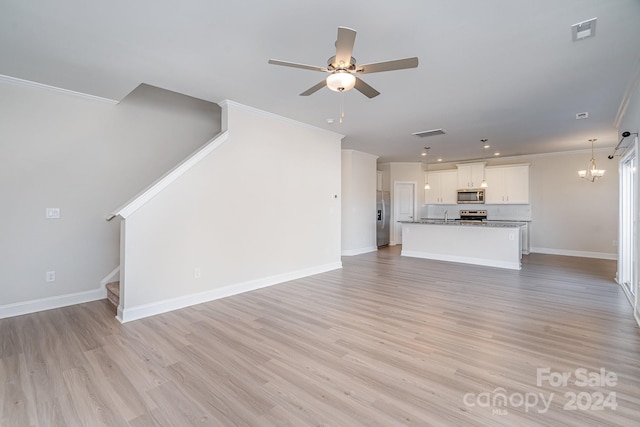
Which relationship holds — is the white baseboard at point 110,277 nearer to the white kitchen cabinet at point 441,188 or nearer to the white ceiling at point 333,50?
the white ceiling at point 333,50

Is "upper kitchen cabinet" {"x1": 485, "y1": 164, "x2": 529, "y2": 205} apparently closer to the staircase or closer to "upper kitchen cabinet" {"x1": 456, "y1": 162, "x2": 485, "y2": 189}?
"upper kitchen cabinet" {"x1": 456, "y1": 162, "x2": 485, "y2": 189}

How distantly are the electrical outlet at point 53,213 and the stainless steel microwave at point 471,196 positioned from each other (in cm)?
939

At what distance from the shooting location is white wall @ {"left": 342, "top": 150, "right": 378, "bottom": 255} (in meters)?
7.66

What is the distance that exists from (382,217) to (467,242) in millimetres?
2797

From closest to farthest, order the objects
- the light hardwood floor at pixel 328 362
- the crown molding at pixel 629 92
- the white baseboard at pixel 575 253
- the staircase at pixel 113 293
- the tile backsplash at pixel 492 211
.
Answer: the light hardwood floor at pixel 328 362 → the crown molding at pixel 629 92 → the staircase at pixel 113 293 → the white baseboard at pixel 575 253 → the tile backsplash at pixel 492 211

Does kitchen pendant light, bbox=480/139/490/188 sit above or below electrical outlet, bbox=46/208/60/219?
above

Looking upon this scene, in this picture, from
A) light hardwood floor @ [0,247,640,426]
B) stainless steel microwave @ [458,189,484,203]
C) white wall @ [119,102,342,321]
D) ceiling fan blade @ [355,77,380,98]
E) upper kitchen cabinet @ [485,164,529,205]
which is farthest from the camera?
stainless steel microwave @ [458,189,484,203]

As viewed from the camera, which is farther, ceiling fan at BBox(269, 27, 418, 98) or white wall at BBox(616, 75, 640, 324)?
white wall at BBox(616, 75, 640, 324)

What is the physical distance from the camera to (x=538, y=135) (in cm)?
598

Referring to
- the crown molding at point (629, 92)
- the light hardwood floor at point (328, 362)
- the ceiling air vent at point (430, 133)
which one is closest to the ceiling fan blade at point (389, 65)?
the light hardwood floor at point (328, 362)

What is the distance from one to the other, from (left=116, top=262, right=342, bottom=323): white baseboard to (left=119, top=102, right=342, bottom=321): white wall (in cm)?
1

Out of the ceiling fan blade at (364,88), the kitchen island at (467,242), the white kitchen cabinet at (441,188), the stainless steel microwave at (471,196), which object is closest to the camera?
the ceiling fan blade at (364,88)

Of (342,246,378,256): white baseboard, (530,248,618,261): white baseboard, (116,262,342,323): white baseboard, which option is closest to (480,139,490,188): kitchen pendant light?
(530,248,618,261): white baseboard

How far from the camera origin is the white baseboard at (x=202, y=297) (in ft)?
10.8
